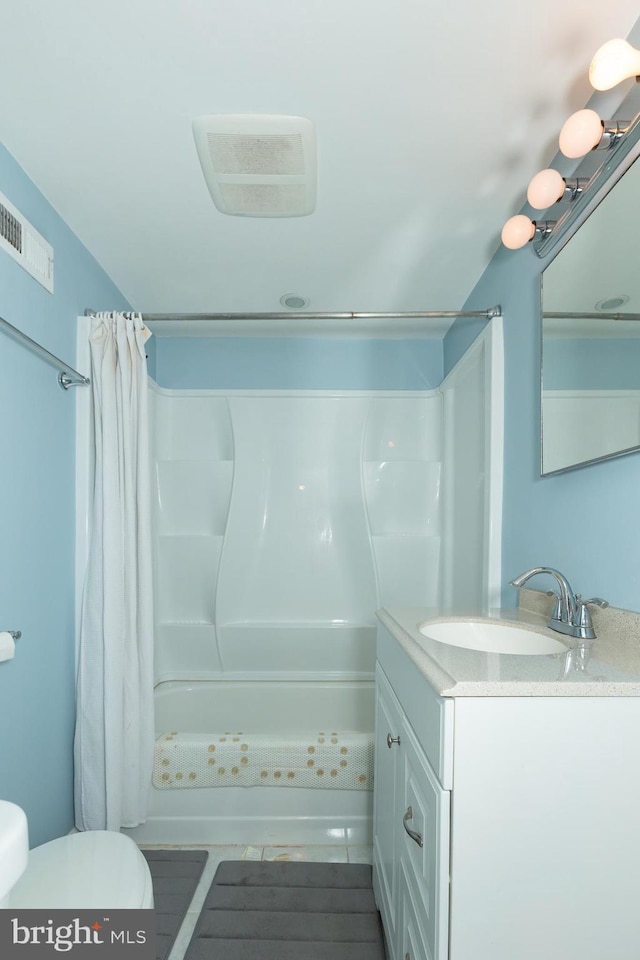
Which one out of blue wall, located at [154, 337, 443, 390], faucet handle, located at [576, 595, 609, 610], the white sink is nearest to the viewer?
the white sink

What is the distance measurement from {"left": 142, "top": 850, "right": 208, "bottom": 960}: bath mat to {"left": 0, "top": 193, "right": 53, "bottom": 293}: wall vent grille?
2012mm

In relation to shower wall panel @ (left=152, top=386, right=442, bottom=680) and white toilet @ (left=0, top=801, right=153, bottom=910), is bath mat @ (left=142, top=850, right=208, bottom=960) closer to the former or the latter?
white toilet @ (left=0, top=801, right=153, bottom=910)

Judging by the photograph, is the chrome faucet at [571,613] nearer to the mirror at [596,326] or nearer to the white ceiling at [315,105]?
the mirror at [596,326]

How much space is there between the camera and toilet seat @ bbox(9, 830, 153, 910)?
3.94ft

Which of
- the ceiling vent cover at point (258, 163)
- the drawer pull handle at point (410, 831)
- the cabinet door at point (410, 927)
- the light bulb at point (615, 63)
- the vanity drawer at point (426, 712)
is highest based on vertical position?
the ceiling vent cover at point (258, 163)

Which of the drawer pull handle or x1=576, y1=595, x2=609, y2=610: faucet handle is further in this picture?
x1=576, y1=595, x2=609, y2=610: faucet handle

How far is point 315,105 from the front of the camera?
4.87 ft

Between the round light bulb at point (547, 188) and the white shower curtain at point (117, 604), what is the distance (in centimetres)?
141

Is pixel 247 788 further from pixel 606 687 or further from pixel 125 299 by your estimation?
pixel 125 299

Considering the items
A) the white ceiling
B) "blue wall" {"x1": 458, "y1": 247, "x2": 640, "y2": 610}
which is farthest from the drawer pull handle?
the white ceiling

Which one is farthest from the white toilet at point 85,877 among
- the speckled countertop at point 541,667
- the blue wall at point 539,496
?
the blue wall at point 539,496

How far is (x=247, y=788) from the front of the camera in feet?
7.59

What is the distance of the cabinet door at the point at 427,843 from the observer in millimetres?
1001

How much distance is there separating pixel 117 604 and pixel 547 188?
1833 millimetres
